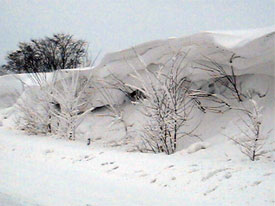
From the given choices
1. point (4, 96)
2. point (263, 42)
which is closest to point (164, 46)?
point (263, 42)

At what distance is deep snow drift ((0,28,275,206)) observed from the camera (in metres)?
2.70

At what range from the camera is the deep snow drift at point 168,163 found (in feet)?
8.86

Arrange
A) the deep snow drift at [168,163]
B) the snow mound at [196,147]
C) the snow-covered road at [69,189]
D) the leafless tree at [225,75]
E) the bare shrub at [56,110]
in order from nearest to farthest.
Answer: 1. the snow-covered road at [69,189]
2. the deep snow drift at [168,163]
3. the snow mound at [196,147]
4. the leafless tree at [225,75]
5. the bare shrub at [56,110]

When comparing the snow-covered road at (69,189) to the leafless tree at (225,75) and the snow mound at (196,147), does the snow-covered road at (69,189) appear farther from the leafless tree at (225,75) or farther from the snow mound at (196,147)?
the leafless tree at (225,75)

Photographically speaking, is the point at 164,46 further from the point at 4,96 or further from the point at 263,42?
the point at 4,96

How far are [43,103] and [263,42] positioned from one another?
253 inches

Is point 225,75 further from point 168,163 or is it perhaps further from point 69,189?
point 69,189

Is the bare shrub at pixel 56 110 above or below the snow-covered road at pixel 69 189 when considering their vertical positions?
below

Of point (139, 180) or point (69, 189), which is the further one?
point (139, 180)

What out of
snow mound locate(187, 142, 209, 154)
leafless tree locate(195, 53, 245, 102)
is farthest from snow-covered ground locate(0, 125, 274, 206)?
leafless tree locate(195, 53, 245, 102)

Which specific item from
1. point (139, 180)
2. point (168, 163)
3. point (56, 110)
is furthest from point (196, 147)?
point (56, 110)

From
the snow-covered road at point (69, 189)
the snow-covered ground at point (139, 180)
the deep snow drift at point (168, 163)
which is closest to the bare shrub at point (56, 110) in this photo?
the deep snow drift at point (168, 163)

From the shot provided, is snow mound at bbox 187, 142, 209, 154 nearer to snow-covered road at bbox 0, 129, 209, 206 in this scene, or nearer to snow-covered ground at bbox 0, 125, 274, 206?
snow-covered ground at bbox 0, 125, 274, 206

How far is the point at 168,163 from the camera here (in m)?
3.84
